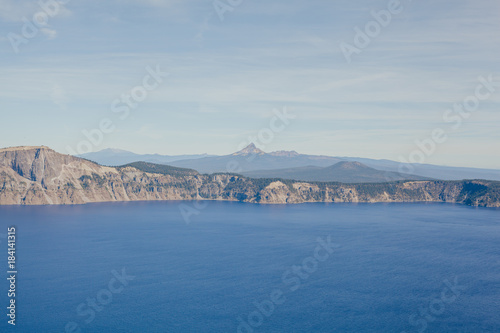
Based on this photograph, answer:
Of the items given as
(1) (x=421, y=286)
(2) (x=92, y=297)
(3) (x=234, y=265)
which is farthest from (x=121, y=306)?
(1) (x=421, y=286)

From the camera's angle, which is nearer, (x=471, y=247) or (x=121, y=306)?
(x=121, y=306)

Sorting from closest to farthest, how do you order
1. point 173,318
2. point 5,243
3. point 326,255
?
point 173,318 → point 326,255 → point 5,243

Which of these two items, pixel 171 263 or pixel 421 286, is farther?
pixel 171 263

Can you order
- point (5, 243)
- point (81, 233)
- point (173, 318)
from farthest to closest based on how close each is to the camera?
point (81, 233) → point (5, 243) → point (173, 318)

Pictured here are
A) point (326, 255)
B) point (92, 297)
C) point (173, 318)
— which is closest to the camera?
point (173, 318)

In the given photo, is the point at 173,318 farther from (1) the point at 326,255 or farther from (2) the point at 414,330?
(1) the point at 326,255

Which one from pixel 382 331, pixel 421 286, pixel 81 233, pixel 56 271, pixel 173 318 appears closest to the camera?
pixel 382 331

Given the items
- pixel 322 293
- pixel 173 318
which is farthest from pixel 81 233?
pixel 322 293

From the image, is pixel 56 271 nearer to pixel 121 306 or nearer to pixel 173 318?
pixel 121 306
